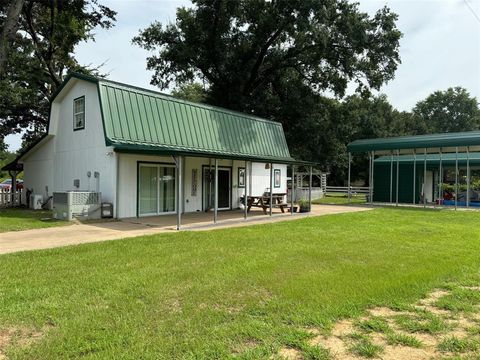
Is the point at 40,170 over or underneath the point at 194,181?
over

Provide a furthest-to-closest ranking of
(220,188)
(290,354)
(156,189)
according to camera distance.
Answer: (220,188)
(156,189)
(290,354)

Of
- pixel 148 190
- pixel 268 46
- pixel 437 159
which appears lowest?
pixel 148 190

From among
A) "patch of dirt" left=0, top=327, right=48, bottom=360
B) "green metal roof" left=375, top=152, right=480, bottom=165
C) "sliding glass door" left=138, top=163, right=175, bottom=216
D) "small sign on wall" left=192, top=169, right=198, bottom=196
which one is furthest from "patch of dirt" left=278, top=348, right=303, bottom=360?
"green metal roof" left=375, top=152, right=480, bottom=165

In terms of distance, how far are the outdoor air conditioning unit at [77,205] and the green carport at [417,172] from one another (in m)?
14.9

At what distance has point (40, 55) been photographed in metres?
23.1

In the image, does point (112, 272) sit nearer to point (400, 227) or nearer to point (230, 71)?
point (400, 227)

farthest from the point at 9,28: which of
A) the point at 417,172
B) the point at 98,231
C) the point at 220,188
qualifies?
the point at 417,172

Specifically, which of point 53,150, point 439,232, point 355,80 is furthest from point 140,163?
point 355,80

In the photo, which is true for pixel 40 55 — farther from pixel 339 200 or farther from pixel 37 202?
pixel 339 200

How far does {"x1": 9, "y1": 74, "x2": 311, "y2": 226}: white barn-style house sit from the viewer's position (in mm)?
12898

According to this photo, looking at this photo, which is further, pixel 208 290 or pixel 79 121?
pixel 79 121

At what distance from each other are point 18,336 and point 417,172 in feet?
80.5

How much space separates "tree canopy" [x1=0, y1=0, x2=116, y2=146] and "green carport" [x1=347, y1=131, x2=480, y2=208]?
1750 centimetres

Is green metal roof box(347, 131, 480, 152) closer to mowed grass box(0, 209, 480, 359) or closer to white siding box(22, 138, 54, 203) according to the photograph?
mowed grass box(0, 209, 480, 359)
